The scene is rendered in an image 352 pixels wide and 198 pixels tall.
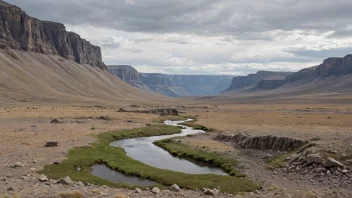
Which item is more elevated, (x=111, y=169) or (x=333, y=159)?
(x=333, y=159)

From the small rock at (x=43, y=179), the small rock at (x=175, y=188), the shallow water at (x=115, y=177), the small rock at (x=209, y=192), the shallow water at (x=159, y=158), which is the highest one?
the small rock at (x=43, y=179)

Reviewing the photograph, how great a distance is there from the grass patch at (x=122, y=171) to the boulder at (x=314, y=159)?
6.47 meters

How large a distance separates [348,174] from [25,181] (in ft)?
81.4

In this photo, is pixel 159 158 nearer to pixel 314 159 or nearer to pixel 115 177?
pixel 115 177

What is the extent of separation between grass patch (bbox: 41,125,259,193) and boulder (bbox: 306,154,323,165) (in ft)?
21.2

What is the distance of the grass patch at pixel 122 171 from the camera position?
28.7 m

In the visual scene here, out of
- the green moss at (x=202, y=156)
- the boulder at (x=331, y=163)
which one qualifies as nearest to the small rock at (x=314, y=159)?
the boulder at (x=331, y=163)

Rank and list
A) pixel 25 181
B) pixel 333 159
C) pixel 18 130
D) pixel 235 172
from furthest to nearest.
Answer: pixel 18 130, pixel 235 172, pixel 333 159, pixel 25 181

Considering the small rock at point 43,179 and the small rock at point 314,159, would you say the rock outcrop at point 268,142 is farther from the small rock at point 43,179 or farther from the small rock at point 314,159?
the small rock at point 43,179

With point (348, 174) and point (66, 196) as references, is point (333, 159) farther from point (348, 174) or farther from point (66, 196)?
point (66, 196)

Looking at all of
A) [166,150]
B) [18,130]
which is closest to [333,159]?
[166,150]

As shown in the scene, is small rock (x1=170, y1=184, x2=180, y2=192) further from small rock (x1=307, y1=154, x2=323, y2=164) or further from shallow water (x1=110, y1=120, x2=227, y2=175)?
small rock (x1=307, y1=154, x2=323, y2=164)

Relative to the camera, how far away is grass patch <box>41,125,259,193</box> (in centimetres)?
2874

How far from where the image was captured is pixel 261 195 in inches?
989
